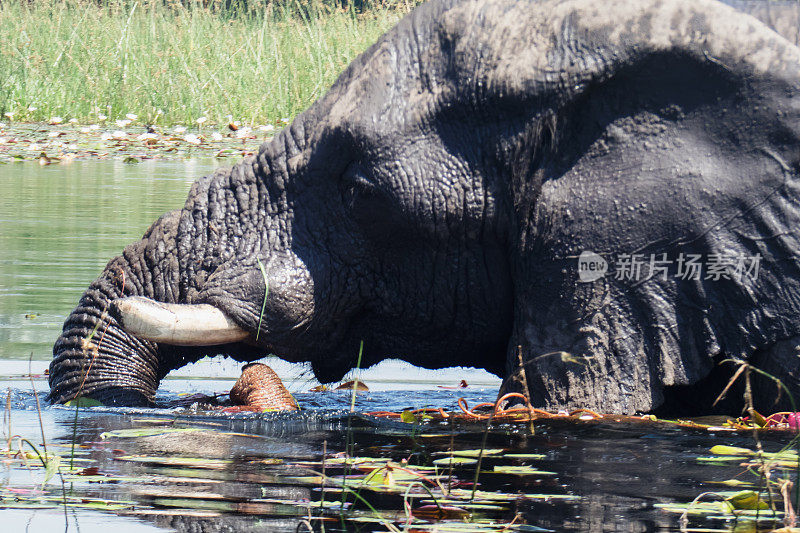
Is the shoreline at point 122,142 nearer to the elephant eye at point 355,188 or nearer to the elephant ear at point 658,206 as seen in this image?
the elephant eye at point 355,188

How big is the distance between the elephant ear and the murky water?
11.2 inches

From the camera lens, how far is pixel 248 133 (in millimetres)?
16016

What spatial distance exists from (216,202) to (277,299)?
1.63 feet

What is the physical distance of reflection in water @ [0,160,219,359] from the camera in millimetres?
7320

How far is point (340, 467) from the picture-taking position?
13.4 feet

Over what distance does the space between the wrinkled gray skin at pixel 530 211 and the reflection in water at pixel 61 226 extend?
1707 mm

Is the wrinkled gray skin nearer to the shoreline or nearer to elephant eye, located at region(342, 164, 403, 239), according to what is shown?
elephant eye, located at region(342, 164, 403, 239)

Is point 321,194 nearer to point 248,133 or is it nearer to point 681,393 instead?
point 681,393

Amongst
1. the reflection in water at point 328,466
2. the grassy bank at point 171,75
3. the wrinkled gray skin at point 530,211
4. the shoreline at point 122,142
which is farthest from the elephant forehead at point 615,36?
the grassy bank at point 171,75

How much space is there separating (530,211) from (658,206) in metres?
0.45

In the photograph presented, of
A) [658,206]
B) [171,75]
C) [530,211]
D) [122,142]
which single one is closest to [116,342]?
[530,211]

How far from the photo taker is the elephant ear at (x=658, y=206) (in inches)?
192

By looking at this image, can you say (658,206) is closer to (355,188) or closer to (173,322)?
(355,188)

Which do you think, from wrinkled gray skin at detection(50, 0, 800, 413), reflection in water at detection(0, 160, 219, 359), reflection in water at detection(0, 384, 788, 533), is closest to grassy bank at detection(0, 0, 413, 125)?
reflection in water at detection(0, 160, 219, 359)
